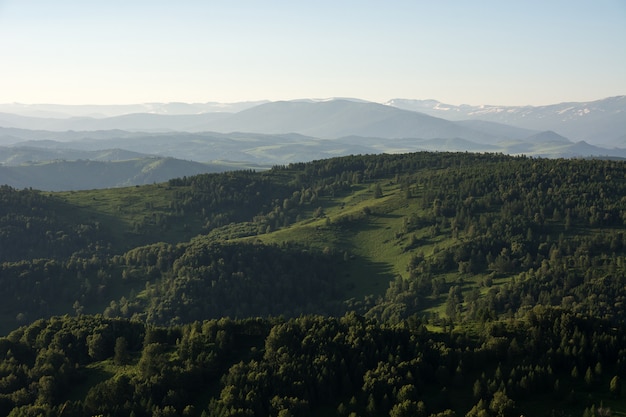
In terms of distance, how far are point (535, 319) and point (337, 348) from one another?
101 feet

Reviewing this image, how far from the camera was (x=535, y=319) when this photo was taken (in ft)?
319

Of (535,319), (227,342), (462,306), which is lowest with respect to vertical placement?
(462,306)

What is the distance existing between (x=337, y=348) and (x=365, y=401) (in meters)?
11.5

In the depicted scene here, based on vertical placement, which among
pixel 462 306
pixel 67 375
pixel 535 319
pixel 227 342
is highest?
pixel 535 319

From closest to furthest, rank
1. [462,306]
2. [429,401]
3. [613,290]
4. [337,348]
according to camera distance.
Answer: [429,401] < [337,348] < [613,290] < [462,306]

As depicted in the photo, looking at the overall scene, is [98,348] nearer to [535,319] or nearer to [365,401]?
[365,401]

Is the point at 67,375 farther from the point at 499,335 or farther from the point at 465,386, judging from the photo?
the point at 499,335

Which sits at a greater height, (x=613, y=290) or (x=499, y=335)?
(x=499, y=335)

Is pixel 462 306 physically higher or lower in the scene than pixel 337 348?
lower

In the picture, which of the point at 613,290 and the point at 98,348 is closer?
the point at 98,348

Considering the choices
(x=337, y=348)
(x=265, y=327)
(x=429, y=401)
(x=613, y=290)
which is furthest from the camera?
(x=613, y=290)

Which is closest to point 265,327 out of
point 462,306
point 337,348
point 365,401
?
point 337,348

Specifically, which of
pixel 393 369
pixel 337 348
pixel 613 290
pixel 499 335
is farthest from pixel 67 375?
pixel 613 290

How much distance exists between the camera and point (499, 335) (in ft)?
312
